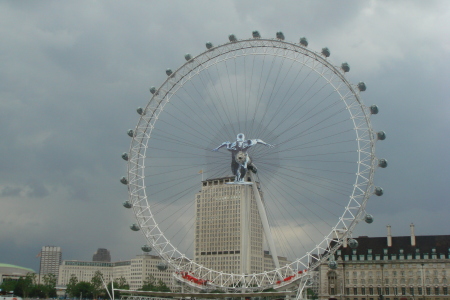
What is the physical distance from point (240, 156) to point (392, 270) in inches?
2517

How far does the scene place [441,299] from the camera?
329 ft

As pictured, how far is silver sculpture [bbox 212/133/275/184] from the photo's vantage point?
57.0 metres

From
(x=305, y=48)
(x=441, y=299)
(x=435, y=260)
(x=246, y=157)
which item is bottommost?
(x=441, y=299)

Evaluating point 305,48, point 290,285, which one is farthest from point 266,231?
point 305,48

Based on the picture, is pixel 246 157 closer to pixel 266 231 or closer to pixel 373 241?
pixel 266 231

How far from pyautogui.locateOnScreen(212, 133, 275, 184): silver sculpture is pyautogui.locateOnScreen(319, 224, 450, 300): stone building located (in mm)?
54392

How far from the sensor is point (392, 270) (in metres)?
107

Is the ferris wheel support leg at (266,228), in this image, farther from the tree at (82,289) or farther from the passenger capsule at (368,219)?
the tree at (82,289)

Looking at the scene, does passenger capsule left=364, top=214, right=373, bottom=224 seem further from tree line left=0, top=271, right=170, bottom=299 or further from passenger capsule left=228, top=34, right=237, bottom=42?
tree line left=0, top=271, right=170, bottom=299

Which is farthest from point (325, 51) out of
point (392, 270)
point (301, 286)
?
point (392, 270)

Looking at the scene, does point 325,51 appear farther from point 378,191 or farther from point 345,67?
point 378,191

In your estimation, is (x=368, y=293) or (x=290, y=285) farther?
(x=368, y=293)

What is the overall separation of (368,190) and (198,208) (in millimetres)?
127864

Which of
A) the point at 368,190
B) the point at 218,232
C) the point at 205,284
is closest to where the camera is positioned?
the point at 368,190
